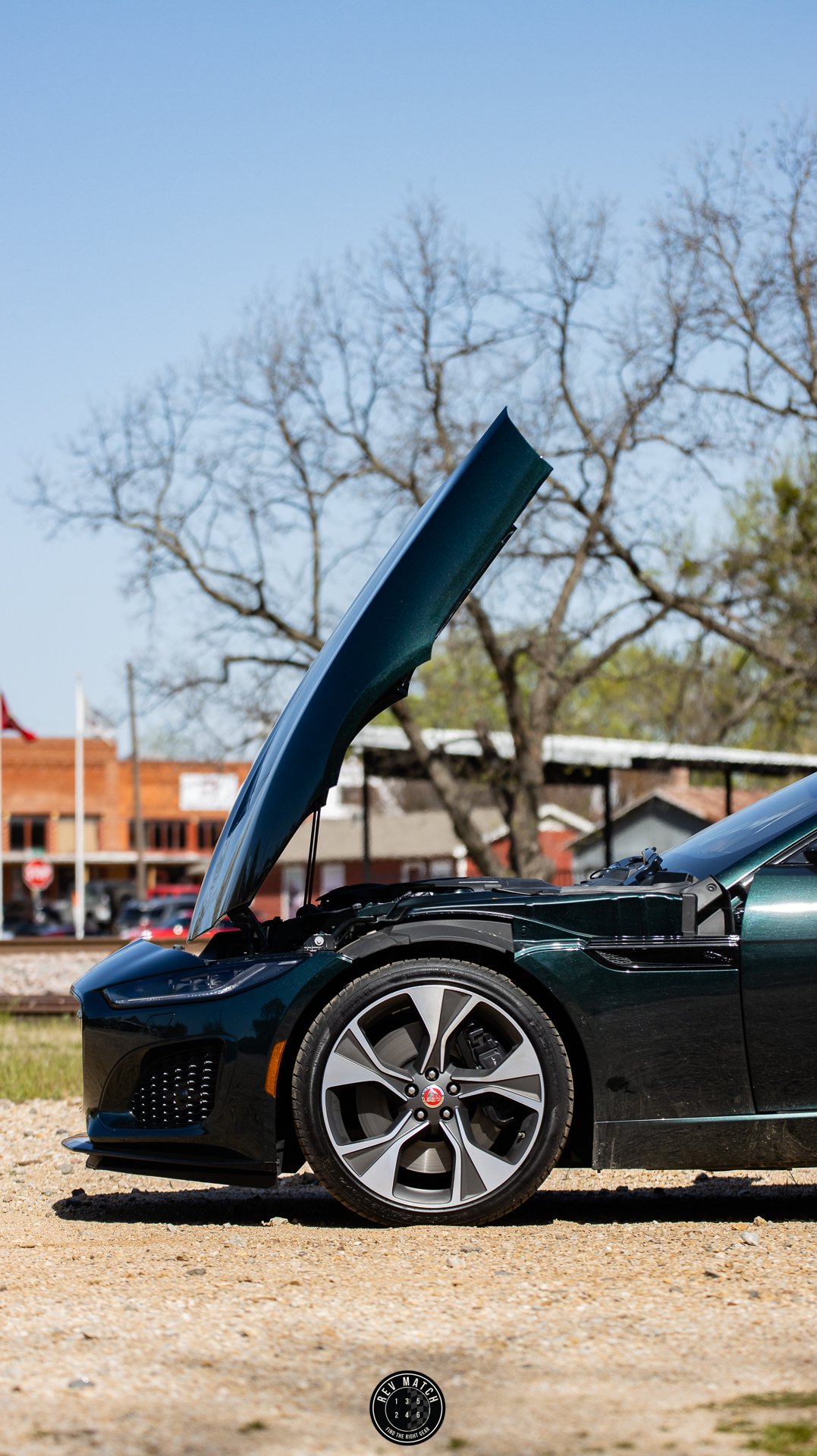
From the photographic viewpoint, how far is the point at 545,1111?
13.4 feet

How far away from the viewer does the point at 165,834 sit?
237ft

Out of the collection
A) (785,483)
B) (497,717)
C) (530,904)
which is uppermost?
(785,483)

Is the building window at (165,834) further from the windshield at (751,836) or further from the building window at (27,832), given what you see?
the windshield at (751,836)

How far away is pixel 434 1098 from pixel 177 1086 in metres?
0.77

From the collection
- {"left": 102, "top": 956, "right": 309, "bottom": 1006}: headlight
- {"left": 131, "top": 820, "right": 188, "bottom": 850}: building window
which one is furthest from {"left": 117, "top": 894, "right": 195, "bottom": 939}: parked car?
{"left": 102, "top": 956, "right": 309, "bottom": 1006}: headlight

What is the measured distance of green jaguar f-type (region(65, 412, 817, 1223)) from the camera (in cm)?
411

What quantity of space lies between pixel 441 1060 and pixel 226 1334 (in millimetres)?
1169

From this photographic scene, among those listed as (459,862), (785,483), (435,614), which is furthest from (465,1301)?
(459,862)

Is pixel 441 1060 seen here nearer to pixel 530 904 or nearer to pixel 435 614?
pixel 530 904

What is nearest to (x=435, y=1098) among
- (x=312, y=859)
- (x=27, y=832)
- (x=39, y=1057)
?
(x=312, y=859)

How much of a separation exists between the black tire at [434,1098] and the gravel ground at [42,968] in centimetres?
1236

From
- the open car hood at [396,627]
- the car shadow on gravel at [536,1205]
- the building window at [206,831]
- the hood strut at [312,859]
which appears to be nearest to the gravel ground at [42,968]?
the car shadow on gravel at [536,1205]

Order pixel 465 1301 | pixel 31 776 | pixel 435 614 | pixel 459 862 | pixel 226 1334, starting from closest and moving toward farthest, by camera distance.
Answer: pixel 226 1334 < pixel 465 1301 < pixel 435 614 < pixel 459 862 < pixel 31 776

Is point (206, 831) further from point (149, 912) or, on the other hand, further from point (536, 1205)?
point (536, 1205)
